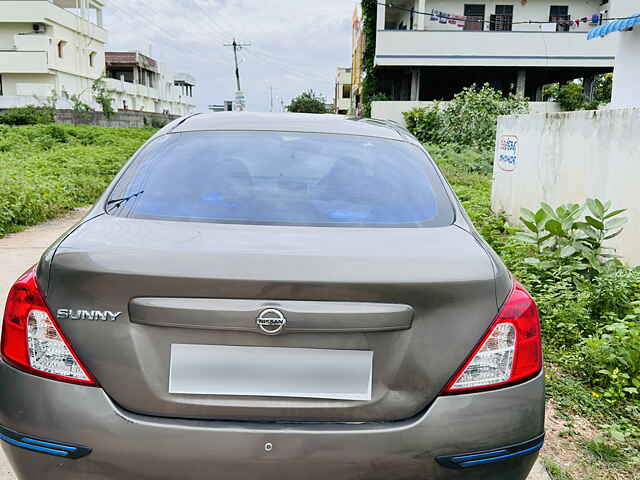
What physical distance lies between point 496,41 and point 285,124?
85.7 ft

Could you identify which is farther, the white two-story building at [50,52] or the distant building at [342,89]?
the distant building at [342,89]

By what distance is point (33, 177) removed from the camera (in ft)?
38.2

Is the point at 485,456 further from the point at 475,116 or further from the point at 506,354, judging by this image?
the point at 475,116

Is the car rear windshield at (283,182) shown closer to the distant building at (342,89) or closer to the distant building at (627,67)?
the distant building at (627,67)

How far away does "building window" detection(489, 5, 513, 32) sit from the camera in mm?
28875

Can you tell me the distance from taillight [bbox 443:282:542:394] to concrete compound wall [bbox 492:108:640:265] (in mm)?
4029

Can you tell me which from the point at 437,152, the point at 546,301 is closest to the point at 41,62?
the point at 437,152

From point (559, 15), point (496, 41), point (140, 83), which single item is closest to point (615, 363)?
point (496, 41)

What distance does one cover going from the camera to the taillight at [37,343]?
5.82 feet

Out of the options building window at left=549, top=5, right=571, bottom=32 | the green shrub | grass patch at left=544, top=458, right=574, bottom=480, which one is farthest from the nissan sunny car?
building window at left=549, top=5, right=571, bottom=32

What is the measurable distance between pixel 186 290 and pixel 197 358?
0.18 m

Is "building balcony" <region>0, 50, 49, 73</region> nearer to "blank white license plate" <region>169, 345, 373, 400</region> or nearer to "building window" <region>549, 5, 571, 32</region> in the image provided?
"building window" <region>549, 5, 571, 32</region>

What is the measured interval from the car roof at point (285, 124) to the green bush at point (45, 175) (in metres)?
6.26

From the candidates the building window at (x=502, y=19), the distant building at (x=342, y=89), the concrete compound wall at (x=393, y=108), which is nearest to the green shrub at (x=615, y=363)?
the concrete compound wall at (x=393, y=108)
